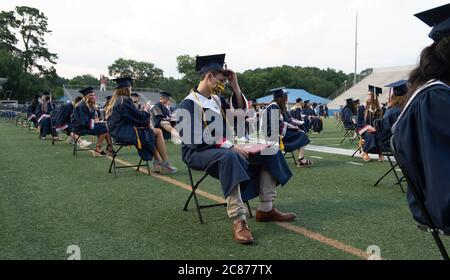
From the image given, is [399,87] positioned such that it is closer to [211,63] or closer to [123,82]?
[211,63]

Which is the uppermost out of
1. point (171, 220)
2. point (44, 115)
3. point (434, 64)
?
point (434, 64)

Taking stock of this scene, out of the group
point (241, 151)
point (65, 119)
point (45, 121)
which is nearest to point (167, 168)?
point (241, 151)

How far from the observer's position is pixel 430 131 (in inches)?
77.2

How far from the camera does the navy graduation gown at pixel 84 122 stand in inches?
402

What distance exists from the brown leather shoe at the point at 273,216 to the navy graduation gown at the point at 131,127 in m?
3.70

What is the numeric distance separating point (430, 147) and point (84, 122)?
30.4 feet

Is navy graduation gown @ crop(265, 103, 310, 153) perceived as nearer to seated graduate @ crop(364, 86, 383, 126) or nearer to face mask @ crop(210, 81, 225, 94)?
seated graduate @ crop(364, 86, 383, 126)

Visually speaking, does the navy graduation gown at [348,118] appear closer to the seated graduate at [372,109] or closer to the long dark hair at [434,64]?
the seated graduate at [372,109]

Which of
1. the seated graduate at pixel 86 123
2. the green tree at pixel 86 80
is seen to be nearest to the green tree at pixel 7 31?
the green tree at pixel 86 80

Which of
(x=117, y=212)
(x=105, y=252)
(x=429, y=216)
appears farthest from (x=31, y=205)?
(x=429, y=216)

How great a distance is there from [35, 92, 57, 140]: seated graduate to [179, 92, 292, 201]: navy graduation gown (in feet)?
40.7

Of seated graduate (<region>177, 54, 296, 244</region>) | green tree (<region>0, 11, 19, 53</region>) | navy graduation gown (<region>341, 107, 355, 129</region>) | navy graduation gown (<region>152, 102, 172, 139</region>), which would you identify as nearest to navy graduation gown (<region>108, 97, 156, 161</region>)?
navy graduation gown (<region>152, 102, 172, 139</region>)

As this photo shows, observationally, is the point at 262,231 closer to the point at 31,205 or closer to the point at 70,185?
the point at 31,205
